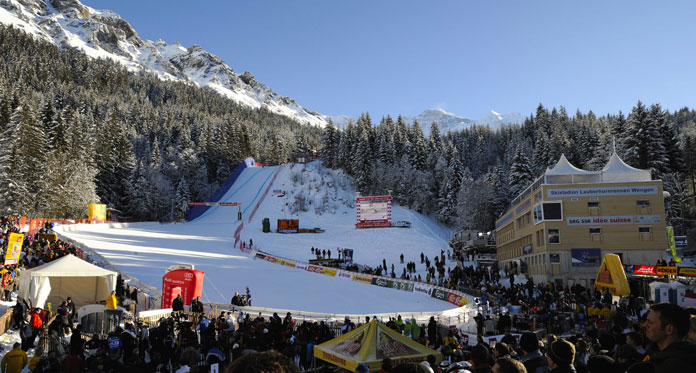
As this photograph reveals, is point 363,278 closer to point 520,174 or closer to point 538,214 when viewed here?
point 538,214

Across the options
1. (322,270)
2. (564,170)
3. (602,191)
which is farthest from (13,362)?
(564,170)

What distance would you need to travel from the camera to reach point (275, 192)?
69.7 m

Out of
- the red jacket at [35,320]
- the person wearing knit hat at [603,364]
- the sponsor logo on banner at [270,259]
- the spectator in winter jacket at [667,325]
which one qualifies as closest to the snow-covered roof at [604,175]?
the sponsor logo on banner at [270,259]

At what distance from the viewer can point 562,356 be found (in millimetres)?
3988

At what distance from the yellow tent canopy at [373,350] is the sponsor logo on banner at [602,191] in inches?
1079

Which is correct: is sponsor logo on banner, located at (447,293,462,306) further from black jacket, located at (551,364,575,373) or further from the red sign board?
black jacket, located at (551,364,575,373)

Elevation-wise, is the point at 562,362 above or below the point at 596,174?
below

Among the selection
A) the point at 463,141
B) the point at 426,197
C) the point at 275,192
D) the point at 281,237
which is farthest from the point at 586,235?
the point at 463,141

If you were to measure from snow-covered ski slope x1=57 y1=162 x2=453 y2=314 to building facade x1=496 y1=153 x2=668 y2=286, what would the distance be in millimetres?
10062

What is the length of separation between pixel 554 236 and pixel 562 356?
30.7 m

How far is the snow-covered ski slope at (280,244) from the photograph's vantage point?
82.2 ft

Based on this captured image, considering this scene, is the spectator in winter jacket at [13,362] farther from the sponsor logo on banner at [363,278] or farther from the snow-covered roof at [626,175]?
the snow-covered roof at [626,175]

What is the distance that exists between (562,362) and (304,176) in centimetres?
7271

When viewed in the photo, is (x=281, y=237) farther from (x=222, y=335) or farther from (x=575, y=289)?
(x=222, y=335)
